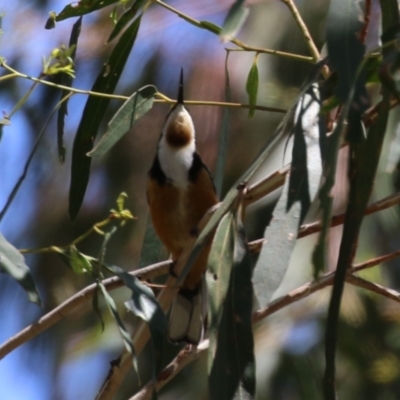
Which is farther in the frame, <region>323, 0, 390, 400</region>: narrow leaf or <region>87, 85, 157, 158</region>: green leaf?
<region>87, 85, 157, 158</region>: green leaf

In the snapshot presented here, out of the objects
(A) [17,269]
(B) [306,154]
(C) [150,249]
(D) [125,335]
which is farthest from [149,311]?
(C) [150,249]

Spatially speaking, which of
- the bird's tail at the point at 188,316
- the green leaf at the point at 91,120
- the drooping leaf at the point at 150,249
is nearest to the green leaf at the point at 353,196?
the green leaf at the point at 91,120

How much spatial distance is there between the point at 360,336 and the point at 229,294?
86.3 inches

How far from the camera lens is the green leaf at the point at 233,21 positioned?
975 millimetres

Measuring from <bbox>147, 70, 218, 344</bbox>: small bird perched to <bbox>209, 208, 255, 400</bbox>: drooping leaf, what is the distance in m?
0.78

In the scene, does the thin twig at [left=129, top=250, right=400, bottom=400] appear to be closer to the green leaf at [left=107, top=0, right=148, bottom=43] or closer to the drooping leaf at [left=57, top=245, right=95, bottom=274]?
the drooping leaf at [left=57, top=245, right=95, bottom=274]

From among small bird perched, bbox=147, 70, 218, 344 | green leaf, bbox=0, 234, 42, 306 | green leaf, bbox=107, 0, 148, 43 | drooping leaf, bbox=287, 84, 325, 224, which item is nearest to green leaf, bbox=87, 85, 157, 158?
green leaf, bbox=107, 0, 148, 43

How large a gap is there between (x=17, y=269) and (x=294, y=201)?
0.41 meters

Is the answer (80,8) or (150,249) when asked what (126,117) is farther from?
(150,249)

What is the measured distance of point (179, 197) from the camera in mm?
1997

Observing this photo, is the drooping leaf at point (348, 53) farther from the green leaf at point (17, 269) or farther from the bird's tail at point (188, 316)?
the bird's tail at point (188, 316)

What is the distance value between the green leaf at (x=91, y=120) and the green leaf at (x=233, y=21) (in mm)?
537

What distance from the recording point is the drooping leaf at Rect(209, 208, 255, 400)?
1.07 metres

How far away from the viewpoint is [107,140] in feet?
4.58
